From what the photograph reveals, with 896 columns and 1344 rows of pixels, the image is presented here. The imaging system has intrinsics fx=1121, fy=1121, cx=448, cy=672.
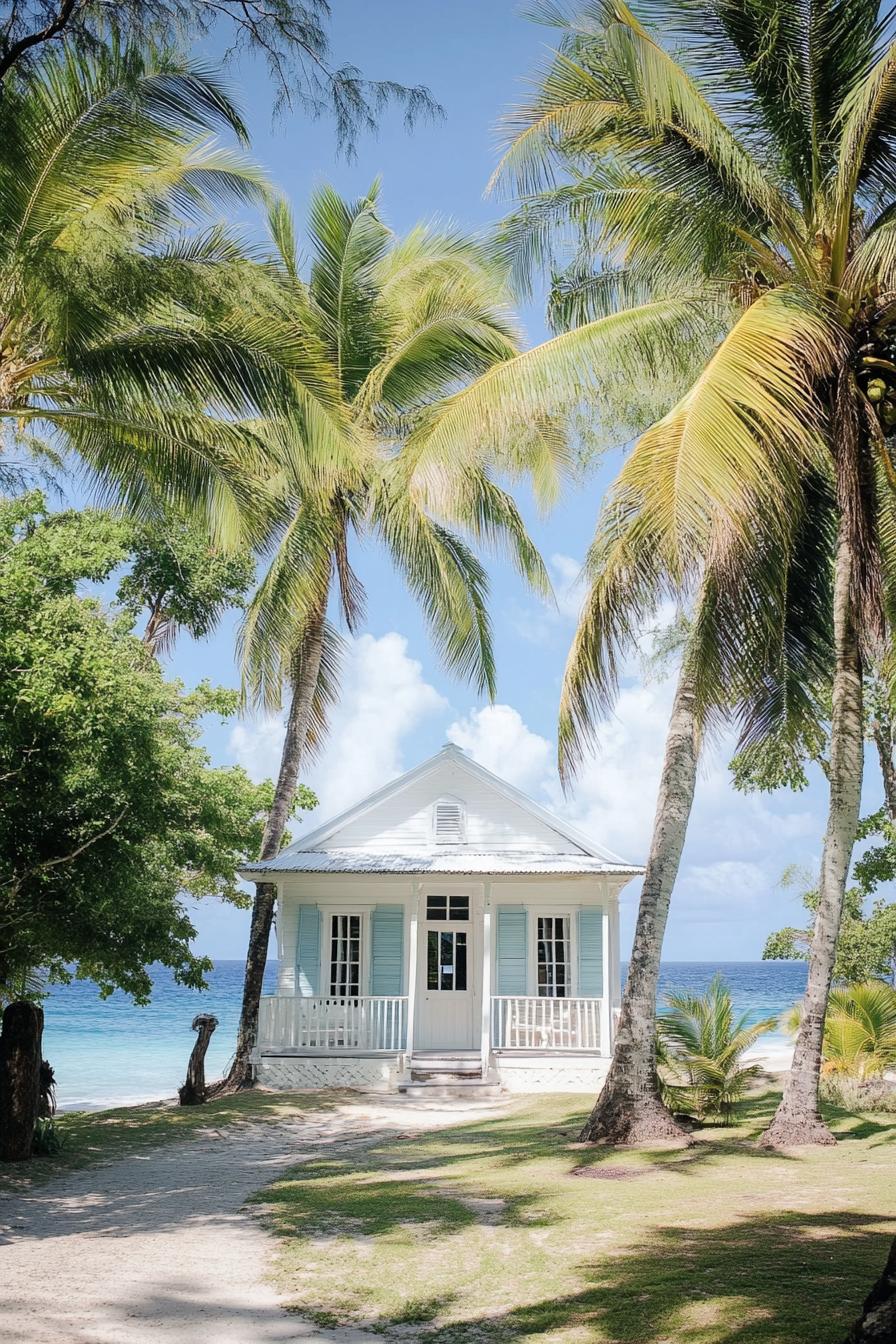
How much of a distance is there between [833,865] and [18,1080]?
26.0 ft

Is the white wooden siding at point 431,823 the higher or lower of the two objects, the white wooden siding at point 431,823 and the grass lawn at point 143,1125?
the higher

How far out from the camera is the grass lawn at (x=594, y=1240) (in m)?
5.35

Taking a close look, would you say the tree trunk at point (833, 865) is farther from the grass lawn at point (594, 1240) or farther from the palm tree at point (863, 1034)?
the palm tree at point (863, 1034)

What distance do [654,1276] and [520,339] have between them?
1396 cm

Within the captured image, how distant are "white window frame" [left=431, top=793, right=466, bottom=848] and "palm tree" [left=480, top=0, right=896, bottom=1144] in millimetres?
8136

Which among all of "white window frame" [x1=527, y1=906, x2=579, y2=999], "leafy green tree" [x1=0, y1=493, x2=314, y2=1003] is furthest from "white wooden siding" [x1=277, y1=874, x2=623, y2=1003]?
"leafy green tree" [x1=0, y1=493, x2=314, y2=1003]

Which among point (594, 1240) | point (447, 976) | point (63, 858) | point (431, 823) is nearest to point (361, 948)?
point (447, 976)

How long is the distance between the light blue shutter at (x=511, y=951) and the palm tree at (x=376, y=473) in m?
3.90

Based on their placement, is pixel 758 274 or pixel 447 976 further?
pixel 447 976

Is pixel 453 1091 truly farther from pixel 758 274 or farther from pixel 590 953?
pixel 758 274

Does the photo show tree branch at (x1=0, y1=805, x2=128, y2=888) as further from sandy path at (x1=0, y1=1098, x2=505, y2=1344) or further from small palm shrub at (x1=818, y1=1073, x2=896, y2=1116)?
small palm shrub at (x1=818, y1=1073, x2=896, y2=1116)

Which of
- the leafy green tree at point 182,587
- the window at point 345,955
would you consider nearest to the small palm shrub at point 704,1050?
the window at point 345,955

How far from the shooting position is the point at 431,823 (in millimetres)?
19797

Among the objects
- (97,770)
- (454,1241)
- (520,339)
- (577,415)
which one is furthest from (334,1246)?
(520,339)
